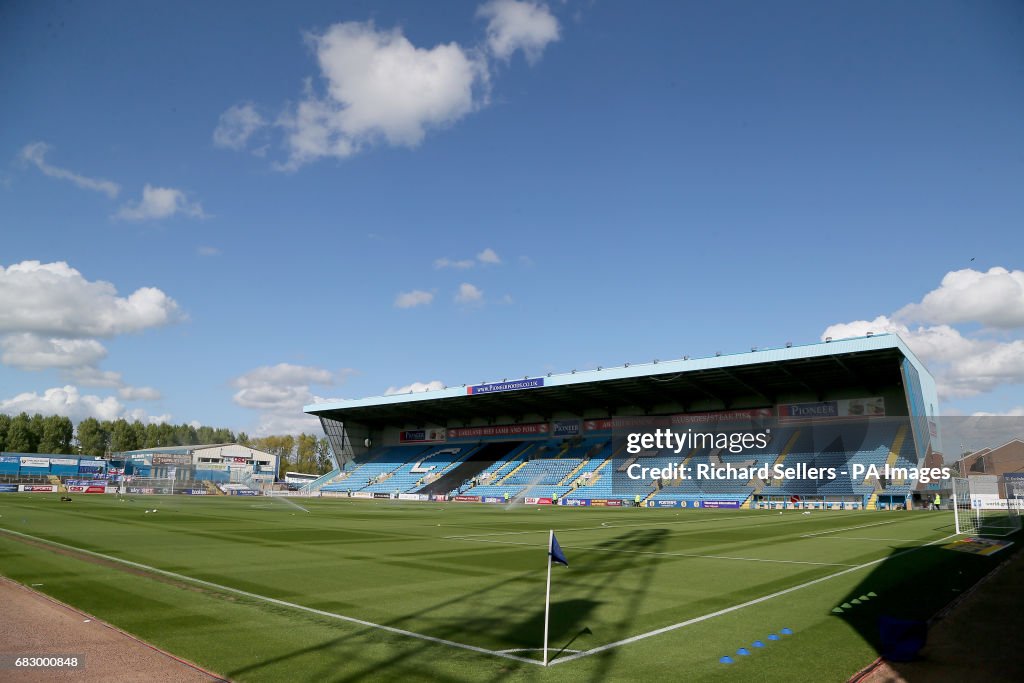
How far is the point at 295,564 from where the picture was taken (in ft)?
52.2

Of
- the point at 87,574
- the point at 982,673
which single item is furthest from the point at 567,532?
the point at 982,673

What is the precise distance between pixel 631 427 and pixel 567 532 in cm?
4609

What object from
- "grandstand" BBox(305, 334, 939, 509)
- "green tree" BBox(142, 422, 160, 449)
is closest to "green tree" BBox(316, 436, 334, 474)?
"green tree" BBox(142, 422, 160, 449)

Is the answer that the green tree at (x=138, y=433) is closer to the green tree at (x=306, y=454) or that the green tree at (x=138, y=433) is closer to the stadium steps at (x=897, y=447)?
the green tree at (x=306, y=454)

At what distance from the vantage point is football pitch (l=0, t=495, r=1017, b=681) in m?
7.71

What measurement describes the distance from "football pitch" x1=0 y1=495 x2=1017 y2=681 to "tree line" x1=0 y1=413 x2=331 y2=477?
81273mm

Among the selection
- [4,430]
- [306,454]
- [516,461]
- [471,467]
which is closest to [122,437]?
[4,430]

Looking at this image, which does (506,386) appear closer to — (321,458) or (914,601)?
(914,601)

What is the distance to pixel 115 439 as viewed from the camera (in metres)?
134

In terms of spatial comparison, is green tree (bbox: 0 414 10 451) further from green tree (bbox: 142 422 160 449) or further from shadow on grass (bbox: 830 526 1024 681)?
shadow on grass (bbox: 830 526 1024 681)

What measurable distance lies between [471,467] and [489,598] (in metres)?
67.9

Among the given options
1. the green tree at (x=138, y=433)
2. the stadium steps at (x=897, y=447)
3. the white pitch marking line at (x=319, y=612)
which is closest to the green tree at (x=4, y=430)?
the green tree at (x=138, y=433)

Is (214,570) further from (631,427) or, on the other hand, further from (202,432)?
(202,432)

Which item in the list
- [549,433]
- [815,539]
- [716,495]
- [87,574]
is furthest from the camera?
[549,433]
